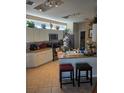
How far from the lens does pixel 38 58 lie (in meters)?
7.36

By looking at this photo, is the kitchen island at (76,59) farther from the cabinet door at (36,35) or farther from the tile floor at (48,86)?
the cabinet door at (36,35)

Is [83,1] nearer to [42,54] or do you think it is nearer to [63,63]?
[63,63]

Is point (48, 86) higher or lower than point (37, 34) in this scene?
lower

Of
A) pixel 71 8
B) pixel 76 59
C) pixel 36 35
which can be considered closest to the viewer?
pixel 76 59

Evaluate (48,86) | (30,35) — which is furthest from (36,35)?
(48,86)

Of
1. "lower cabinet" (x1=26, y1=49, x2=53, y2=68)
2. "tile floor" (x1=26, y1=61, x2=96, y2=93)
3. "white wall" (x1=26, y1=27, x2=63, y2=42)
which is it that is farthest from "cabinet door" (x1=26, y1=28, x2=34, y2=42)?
"tile floor" (x1=26, y1=61, x2=96, y2=93)

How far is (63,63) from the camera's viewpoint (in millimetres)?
5125

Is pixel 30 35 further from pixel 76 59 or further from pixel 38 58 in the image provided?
pixel 76 59

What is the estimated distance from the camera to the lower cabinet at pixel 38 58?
272 inches

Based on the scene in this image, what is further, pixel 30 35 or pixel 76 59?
pixel 30 35

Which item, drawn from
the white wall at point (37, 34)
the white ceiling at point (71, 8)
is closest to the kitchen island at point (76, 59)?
the white ceiling at point (71, 8)

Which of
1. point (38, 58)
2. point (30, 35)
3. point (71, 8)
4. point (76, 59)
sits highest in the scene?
point (71, 8)

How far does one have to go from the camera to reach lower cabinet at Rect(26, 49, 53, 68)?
6.92m
